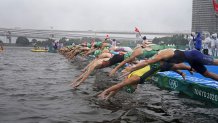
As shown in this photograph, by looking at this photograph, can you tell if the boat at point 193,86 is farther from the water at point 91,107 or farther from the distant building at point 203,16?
the distant building at point 203,16

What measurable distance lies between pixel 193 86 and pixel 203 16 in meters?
33.5

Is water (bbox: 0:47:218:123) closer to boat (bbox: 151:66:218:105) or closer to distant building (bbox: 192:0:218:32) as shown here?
boat (bbox: 151:66:218:105)

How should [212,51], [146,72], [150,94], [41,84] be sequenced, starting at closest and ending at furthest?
[146,72]
[150,94]
[41,84]
[212,51]

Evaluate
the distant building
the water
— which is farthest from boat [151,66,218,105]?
the distant building

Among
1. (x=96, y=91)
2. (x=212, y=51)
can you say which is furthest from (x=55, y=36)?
(x=96, y=91)

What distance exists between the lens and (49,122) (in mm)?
6551

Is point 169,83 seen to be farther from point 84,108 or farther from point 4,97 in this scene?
point 4,97

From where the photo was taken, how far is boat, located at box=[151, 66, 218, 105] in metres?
8.54

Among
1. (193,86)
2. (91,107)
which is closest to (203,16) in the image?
(193,86)

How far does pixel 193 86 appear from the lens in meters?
9.50

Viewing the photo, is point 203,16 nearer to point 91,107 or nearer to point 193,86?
point 193,86

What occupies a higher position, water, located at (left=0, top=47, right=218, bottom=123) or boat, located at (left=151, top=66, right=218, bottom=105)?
boat, located at (left=151, top=66, right=218, bottom=105)

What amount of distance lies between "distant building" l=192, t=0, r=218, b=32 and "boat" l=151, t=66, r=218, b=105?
28806mm

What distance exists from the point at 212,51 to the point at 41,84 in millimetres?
14416
